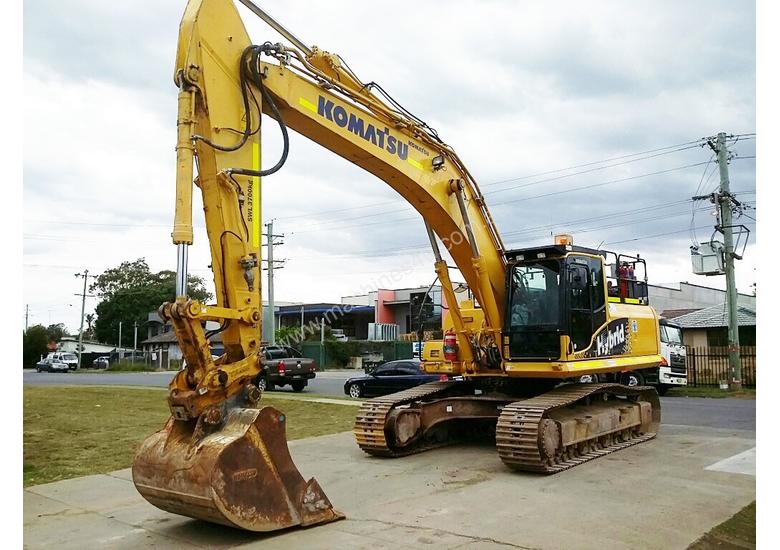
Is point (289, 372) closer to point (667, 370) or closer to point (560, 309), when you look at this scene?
point (667, 370)

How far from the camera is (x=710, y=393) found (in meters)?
22.0

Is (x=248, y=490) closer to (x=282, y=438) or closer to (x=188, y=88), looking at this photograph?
(x=282, y=438)

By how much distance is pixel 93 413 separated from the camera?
55.9 feet

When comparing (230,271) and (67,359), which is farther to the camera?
(67,359)

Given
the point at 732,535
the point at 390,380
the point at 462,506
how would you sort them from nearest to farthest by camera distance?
the point at 732,535, the point at 462,506, the point at 390,380

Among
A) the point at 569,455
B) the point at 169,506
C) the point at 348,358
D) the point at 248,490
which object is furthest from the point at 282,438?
the point at 348,358

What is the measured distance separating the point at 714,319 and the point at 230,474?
28.2 meters

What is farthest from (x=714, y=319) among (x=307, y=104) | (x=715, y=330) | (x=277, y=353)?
(x=307, y=104)

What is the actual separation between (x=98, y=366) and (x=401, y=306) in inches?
1163

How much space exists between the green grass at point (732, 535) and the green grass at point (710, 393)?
15.8 metres

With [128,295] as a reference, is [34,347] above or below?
below

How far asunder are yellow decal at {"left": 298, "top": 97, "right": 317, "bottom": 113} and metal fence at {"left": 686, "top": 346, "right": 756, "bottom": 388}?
865 inches

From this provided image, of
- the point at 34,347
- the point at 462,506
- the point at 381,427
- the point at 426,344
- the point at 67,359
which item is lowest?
the point at 67,359

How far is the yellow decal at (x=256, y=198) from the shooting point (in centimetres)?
679
